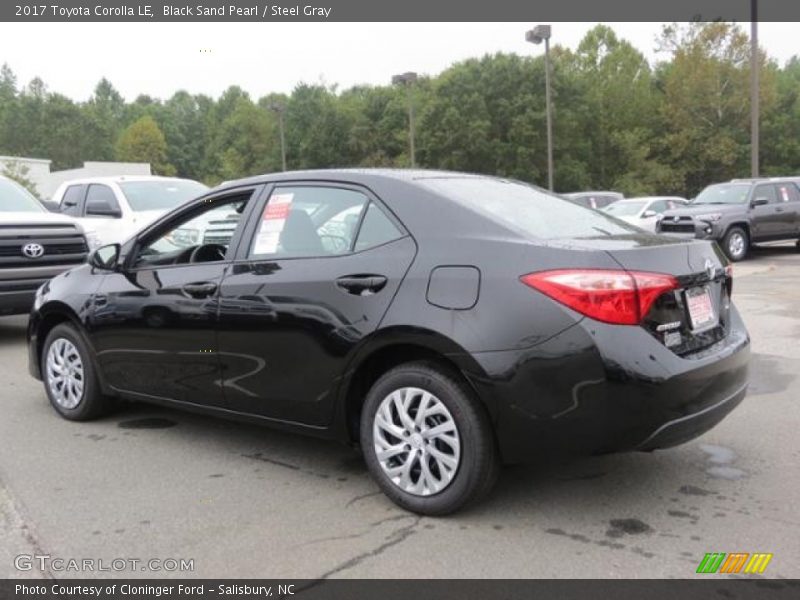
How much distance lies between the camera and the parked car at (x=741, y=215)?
16.4 m

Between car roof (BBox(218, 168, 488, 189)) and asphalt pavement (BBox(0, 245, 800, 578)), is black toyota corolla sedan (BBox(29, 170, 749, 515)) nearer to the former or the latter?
car roof (BBox(218, 168, 488, 189))

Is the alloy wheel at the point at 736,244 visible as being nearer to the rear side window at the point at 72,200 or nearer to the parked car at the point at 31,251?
the rear side window at the point at 72,200

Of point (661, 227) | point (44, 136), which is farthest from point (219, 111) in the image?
point (661, 227)

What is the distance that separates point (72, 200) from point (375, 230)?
9536 mm

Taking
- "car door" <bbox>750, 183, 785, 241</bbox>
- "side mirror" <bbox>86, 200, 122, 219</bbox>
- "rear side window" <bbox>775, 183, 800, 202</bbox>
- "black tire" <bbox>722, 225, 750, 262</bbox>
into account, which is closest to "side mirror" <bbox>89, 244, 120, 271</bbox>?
"side mirror" <bbox>86, 200, 122, 219</bbox>

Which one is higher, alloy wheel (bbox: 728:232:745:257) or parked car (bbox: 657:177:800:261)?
parked car (bbox: 657:177:800:261)

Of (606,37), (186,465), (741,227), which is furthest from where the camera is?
(606,37)

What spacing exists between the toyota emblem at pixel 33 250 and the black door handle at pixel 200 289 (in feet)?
14.6

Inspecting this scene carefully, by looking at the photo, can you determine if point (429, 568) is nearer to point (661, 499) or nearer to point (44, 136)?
point (661, 499)

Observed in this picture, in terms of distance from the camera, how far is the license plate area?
3.49 meters

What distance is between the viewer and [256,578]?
306cm

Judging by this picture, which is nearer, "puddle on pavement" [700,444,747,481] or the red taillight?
the red taillight

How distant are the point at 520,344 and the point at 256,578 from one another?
55.7 inches

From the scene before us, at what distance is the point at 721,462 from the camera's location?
422 centimetres
